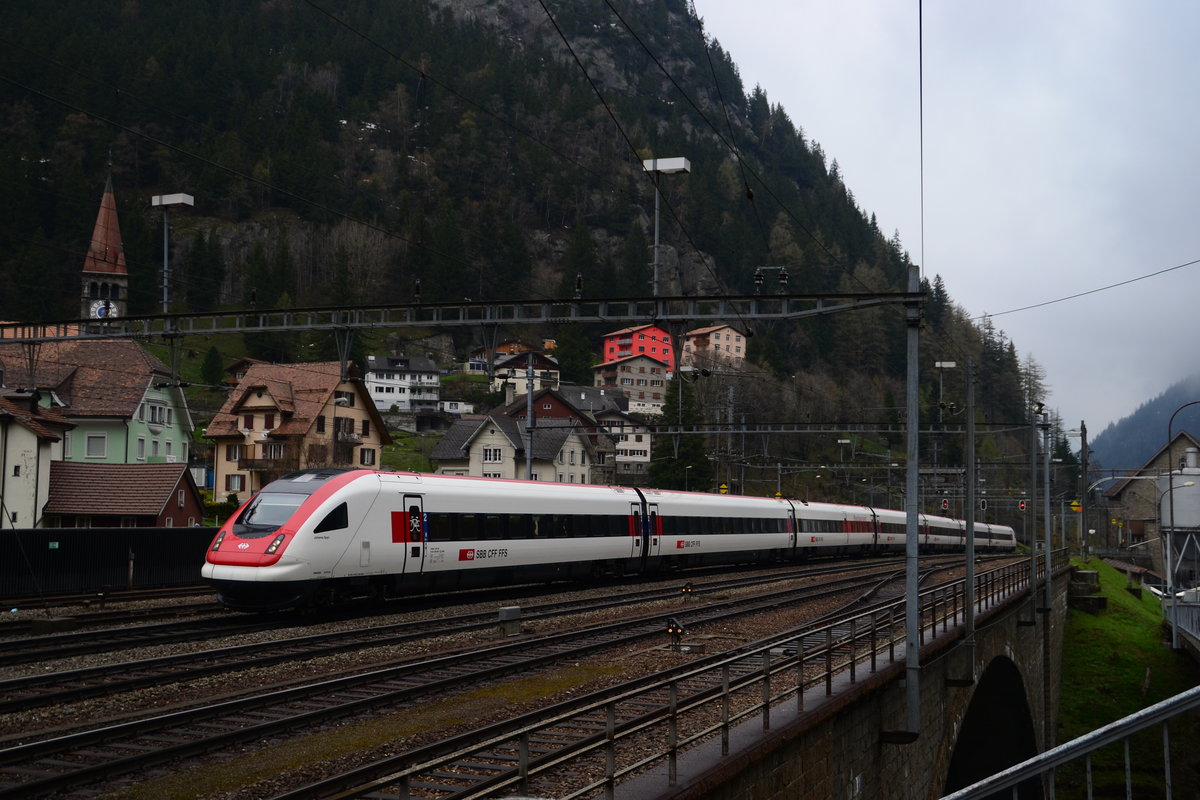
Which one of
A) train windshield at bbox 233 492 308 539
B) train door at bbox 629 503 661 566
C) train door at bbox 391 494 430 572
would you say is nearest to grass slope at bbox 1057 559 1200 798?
train door at bbox 629 503 661 566

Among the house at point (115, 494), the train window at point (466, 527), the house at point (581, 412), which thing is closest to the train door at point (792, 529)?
the train window at point (466, 527)

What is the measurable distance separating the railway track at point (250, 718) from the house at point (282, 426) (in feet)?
153

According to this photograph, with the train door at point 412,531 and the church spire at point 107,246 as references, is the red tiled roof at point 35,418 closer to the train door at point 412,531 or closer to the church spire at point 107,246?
the church spire at point 107,246

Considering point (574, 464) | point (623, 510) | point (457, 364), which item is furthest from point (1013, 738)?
point (457, 364)

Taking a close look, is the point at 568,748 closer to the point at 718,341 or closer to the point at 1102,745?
the point at 1102,745

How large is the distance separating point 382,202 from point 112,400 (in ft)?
358

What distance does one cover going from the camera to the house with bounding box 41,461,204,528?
43.2 metres

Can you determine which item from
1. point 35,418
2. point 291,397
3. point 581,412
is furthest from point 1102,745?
point 581,412

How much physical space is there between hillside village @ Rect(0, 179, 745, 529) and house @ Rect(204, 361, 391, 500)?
125 mm

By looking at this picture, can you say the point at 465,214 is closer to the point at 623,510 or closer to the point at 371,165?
the point at 371,165

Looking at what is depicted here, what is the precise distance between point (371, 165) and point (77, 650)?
559ft

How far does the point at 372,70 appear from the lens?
19412cm

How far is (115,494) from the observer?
146ft

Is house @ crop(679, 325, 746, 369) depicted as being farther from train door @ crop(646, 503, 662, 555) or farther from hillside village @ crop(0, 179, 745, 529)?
train door @ crop(646, 503, 662, 555)
